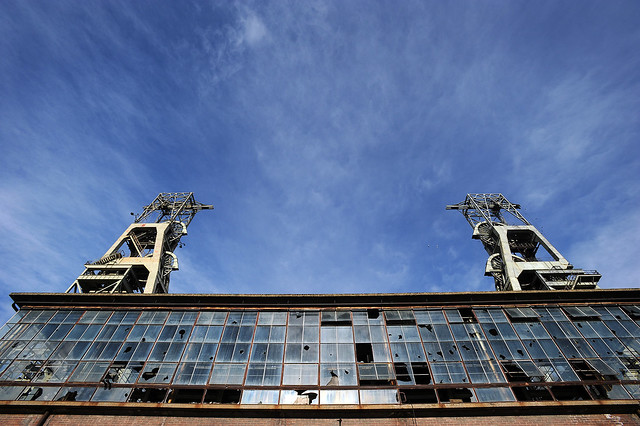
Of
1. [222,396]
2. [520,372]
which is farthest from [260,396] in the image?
[520,372]

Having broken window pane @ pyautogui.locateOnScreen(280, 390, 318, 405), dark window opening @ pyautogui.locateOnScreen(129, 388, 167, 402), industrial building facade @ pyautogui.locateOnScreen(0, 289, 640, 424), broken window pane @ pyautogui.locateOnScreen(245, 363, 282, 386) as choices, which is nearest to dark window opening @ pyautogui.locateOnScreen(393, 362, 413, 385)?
industrial building facade @ pyautogui.locateOnScreen(0, 289, 640, 424)

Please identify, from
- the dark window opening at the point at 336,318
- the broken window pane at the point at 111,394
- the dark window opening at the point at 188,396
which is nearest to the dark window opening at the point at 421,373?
the dark window opening at the point at 336,318

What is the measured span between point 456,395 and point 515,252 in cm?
2622

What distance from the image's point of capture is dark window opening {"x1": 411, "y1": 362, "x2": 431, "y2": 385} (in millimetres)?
18770

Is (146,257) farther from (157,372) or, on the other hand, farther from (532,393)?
(532,393)

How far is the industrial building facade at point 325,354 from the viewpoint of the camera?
1781cm

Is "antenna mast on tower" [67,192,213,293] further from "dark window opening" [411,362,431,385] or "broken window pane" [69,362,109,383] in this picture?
"dark window opening" [411,362,431,385]

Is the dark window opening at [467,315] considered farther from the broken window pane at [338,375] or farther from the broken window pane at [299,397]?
the broken window pane at [299,397]

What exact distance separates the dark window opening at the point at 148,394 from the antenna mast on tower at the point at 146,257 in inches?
588

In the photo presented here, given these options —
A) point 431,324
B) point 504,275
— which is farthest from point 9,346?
point 504,275

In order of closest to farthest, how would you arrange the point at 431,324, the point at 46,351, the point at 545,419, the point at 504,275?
1. the point at 545,419
2. the point at 46,351
3. the point at 431,324
4. the point at 504,275

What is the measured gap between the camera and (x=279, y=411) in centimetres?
1742

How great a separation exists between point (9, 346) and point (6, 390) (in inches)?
130

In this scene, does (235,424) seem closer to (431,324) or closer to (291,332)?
(291,332)
